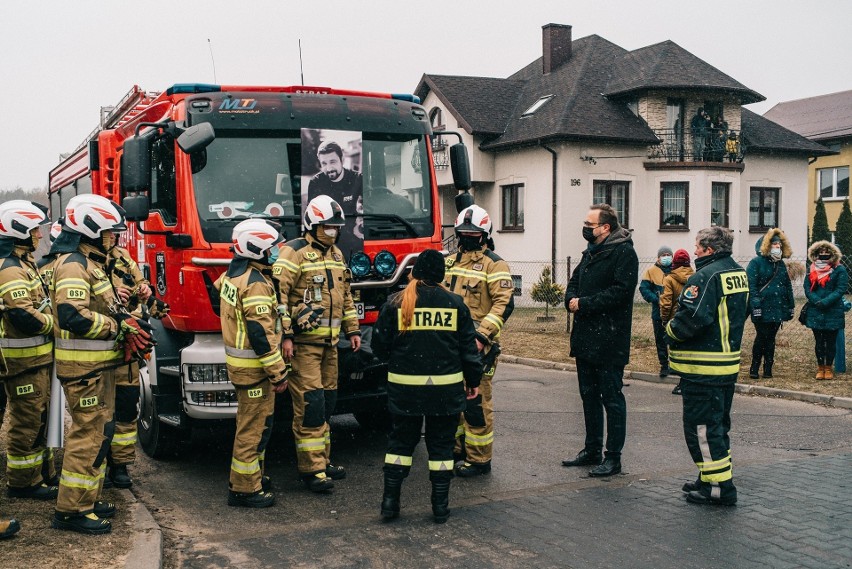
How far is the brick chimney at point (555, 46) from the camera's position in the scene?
32.3m

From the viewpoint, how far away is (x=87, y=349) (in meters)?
5.40

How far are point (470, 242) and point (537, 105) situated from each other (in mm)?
24269

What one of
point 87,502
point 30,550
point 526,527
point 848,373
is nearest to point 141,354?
point 87,502

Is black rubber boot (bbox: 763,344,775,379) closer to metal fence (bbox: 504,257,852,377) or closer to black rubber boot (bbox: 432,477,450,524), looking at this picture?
metal fence (bbox: 504,257,852,377)

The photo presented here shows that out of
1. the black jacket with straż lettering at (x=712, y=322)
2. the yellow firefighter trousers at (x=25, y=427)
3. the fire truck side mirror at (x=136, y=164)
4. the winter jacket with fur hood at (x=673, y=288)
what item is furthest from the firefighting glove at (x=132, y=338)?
the winter jacket with fur hood at (x=673, y=288)

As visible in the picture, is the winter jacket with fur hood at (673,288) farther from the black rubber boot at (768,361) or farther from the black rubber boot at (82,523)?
the black rubber boot at (82,523)

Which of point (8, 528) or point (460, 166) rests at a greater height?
point (460, 166)

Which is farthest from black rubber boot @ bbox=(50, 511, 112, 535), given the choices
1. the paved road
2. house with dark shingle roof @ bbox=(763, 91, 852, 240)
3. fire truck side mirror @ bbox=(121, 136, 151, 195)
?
house with dark shingle roof @ bbox=(763, 91, 852, 240)

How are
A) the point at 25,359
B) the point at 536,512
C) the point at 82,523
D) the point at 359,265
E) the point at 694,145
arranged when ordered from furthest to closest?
the point at 694,145, the point at 359,265, the point at 25,359, the point at 536,512, the point at 82,523

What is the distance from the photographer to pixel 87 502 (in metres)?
5.35

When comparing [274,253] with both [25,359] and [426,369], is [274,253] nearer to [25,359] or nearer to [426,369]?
[426,369]

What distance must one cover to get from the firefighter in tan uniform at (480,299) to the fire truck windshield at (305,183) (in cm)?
80

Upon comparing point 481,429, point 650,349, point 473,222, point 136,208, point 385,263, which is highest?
point 136,208

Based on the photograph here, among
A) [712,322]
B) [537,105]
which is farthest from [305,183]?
[537,105]
